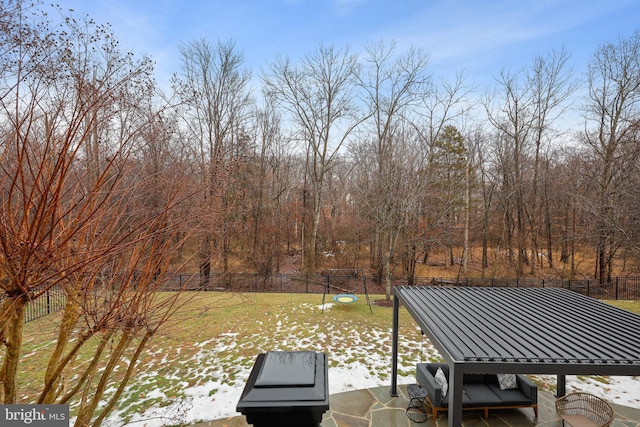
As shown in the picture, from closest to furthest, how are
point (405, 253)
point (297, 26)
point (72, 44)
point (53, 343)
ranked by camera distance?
1. point (72, 44)
2. point (53, 343)
3. point (297, 26)
4. point (405, 253)

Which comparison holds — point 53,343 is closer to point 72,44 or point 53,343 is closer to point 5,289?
point 5,289

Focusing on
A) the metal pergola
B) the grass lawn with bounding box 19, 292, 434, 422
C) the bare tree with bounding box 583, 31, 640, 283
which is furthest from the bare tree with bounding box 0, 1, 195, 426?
the bare tree with bounding box 583, 31, 640, 283

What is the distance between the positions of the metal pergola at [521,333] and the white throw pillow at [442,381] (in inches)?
27.5

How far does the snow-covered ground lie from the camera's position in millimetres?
4188

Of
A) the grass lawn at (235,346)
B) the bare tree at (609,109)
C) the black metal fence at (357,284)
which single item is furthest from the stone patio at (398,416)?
the bare tree at (609,109)

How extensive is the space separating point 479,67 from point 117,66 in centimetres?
1538

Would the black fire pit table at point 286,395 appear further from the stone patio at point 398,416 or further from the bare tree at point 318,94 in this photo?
the bare tree at point 318,94

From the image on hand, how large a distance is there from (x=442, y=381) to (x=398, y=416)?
827 mm

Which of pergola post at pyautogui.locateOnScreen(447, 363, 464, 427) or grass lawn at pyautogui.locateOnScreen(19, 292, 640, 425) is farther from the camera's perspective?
grass lawn at pyautogui.locateOnScreen(19, 292, 640, 425)

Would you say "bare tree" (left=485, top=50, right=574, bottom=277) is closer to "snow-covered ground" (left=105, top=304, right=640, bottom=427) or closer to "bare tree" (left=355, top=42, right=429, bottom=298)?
"bare tree" (left=355, top=42, right=429, bottom=298)

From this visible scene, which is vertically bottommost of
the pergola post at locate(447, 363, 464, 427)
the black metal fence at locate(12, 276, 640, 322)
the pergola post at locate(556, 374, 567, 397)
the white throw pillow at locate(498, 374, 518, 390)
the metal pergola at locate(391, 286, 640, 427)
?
the black metal fence at locate(12, 276, 640, 322)

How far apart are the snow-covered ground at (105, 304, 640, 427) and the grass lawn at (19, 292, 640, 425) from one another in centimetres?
2

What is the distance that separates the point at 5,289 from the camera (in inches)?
56.4

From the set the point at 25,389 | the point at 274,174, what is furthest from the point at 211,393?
the point at 274,174
